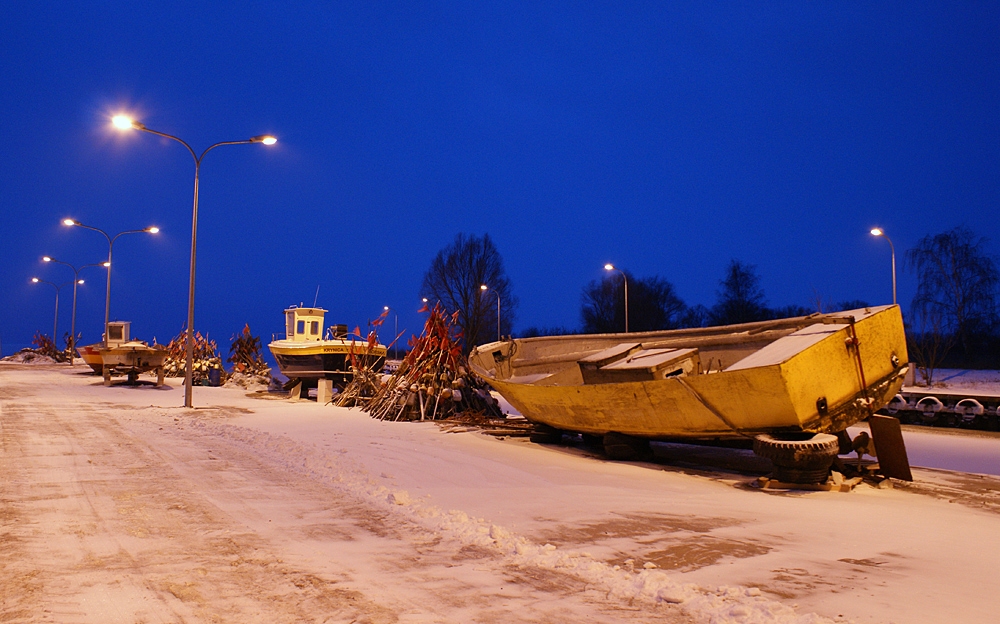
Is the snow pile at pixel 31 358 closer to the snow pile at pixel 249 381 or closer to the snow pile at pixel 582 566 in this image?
Answer: the snow pile at pixel 249 381

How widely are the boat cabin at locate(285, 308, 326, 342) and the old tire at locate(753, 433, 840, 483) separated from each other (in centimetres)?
2018

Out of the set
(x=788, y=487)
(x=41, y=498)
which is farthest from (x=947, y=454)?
(x=41, y=498)

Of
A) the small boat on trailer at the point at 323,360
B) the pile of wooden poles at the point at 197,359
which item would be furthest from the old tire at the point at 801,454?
the pile of wooden poles at the point at 197,359

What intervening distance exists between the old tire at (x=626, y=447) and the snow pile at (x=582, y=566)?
3.85m

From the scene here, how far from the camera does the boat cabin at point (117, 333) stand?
27425 millimetres

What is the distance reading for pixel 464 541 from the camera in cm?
546

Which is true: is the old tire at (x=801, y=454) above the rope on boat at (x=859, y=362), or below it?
below

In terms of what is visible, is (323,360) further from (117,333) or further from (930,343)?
(930,343)

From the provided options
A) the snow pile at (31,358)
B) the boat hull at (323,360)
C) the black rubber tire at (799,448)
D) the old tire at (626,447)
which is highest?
the snow pile at (31,358)

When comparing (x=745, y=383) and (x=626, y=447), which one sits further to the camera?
(x=626, y=447)

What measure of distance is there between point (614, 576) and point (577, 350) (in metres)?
9.76

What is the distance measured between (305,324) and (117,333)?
344 inches

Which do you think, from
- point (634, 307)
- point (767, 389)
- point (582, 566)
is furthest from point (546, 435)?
point (634, 307)

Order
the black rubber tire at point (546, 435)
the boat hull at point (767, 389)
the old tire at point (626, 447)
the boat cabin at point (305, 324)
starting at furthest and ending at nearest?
the boat cabin at point (305, 324), the black rubber tire at point (546, 435), the old tire at point (626, 447), the boat hull at point (767, 389)
